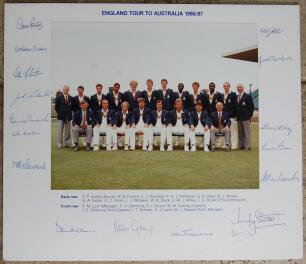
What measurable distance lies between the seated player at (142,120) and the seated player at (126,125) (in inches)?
0.5

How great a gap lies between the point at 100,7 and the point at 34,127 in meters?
0.42

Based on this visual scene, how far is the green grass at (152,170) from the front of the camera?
1.35 metres

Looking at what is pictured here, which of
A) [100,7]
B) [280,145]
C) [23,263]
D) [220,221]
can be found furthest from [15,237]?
[280,145]

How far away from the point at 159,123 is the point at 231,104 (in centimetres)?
23

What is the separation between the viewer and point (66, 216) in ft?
4.41

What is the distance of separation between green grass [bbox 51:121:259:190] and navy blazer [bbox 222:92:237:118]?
77mm

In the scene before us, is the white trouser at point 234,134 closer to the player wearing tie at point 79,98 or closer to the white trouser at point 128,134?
the white trouser at point 128,134

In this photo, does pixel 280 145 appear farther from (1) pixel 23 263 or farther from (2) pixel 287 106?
(1) pixel 23 263
